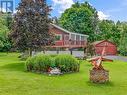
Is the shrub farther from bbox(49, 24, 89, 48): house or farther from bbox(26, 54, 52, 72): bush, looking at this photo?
bbox(49, 24, 89, 48): house

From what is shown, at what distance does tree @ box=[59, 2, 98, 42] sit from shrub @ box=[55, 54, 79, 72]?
2153 inches

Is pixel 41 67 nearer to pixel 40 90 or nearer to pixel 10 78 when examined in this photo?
pixel 10 78

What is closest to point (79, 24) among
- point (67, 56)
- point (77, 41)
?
point (77, 41)

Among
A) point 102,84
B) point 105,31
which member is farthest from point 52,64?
point 105,31

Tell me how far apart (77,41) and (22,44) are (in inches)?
1090

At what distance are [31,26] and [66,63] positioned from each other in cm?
1009

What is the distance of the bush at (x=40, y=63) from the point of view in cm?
2572

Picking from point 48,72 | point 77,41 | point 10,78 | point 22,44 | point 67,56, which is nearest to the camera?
point 10,78

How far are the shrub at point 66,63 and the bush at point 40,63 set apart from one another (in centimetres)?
65

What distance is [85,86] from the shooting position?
744 inches

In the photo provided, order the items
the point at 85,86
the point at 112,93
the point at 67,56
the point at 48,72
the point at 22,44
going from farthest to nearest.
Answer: the point at 22,44 < the point at 67,56 < the point at 48,72 < the point at 85,86 < the point at 112,93

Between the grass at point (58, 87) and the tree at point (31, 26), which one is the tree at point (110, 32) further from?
the grass at point (58, 87)

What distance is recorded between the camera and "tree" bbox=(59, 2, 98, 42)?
269ft

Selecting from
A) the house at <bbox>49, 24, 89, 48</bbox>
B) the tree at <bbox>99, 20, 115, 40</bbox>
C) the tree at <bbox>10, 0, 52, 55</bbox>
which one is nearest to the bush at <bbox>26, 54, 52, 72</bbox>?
the tree at <bbox>10, 0, 52, 55</bbox>
